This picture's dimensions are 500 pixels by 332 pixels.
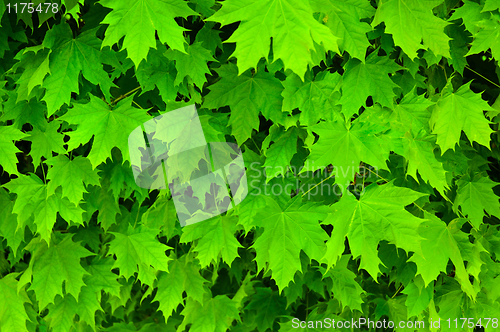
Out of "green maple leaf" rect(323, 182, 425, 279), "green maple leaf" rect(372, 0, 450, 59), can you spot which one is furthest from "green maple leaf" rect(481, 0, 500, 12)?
"green maple leaf" rect(323, 182, 425, 279)

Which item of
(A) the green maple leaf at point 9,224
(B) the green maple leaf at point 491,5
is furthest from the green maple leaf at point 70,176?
(B) the green maple leaf at point 491,5

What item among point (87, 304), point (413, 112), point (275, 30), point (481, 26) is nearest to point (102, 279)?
point (87, 304)

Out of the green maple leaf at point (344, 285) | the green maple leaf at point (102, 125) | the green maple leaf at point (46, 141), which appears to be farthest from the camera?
the green maple leaf at point (344, 285)

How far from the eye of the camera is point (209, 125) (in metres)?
1.72

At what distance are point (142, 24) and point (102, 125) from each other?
46cm

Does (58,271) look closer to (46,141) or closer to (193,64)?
(46,141)

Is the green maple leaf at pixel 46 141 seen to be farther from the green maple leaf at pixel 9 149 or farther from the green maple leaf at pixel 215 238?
the green maple leaf at pixel 215 238

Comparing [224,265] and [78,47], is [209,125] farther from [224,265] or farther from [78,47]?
[224,265]

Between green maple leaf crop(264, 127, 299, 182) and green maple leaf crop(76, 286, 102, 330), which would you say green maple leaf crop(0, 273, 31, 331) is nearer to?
green maple leaf crop(76, 286, 102, 330)

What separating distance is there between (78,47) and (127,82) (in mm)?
283

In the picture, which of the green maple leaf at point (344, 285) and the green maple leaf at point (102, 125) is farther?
the green maple leaf at point (344, 285)

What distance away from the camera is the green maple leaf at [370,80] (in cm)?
168

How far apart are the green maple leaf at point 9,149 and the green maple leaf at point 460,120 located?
1.90m

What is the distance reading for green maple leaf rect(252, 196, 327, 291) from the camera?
66.0 inches
